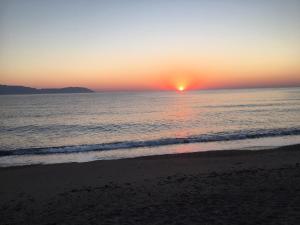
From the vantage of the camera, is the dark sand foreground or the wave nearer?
the dark sand foreground

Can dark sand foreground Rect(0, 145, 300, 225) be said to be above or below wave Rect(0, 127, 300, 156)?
above

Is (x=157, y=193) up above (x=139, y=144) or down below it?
above

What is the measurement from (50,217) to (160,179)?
474 cm

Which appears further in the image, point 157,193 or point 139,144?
point 139,144

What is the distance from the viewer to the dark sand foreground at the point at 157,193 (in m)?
7.75

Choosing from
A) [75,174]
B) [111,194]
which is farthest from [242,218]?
[75,174]

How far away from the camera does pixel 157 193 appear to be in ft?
32.2

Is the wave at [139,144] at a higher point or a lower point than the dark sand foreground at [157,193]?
lower

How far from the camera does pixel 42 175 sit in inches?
549

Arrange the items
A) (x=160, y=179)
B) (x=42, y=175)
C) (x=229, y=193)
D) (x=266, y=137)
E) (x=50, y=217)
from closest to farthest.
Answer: (x=50, y=217) → (x=229, y=193) → (x=160, y=179) → (x=42, y=175) → (x=266, y=137)

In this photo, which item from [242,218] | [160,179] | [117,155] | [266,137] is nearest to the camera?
[242,218]

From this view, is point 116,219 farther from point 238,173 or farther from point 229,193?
point 238,173

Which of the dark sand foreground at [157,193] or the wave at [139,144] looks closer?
the dark sand foreground at [157,193]

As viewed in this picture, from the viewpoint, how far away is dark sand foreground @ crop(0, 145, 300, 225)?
305 inches
